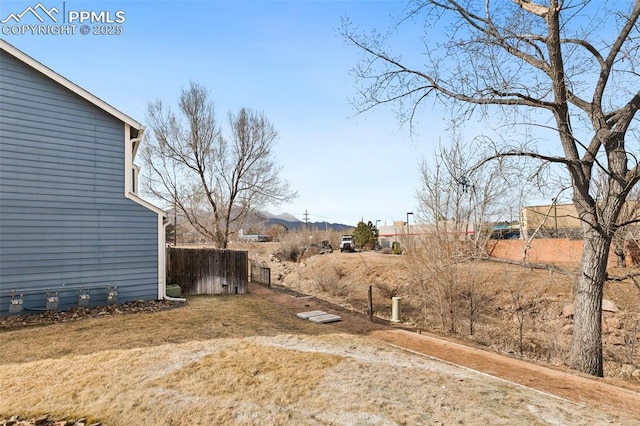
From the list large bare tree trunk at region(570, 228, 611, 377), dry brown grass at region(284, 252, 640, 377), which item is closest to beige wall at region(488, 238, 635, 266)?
dry brown grass at region(284, 252, 640, 377)

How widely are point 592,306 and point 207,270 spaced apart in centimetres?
1060

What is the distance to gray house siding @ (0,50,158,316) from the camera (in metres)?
7.77

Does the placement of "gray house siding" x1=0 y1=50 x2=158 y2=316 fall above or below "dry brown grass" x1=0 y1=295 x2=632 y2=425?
above

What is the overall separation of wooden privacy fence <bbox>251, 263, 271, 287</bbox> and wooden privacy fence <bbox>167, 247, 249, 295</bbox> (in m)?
3.22

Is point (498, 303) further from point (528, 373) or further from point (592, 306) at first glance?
point (528, 373)

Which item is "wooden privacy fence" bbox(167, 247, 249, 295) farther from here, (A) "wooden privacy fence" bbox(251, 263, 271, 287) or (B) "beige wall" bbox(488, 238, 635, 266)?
(B) "beige wall" bbox(488, 238, 635, 266)

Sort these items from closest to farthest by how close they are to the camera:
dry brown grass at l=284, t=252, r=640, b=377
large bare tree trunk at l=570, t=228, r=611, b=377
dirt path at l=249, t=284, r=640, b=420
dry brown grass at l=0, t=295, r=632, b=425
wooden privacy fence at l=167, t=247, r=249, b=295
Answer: dry brown grass at l=0, t=295, r=632, b=425 → dirt path at l=249, t=284, r=640, b=420 → large bare tree trunk at l=570, t=228, r=611, b=377 → dry brown grass at l=284, t=252, r=640, b=377 → wooden privacy fence at l=167, t=247, r=249, b=295

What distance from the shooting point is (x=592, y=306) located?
559cm

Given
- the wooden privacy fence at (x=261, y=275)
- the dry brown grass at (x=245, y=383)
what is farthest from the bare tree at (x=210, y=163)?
the dry brown grass at (x=245, y=383)

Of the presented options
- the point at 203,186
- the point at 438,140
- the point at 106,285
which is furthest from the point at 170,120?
the point at 438,140

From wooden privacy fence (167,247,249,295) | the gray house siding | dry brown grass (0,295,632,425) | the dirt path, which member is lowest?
the dirt path

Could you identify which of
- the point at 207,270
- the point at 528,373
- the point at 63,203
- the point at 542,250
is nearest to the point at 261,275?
the point at 207,270

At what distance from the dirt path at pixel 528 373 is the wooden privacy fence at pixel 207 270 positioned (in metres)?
5.63

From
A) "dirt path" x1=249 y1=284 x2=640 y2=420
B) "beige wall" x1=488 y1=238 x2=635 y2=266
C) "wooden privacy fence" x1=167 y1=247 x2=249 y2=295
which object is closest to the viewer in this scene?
"dirt path" x1=249 y1=284 x2=640 y2=420
